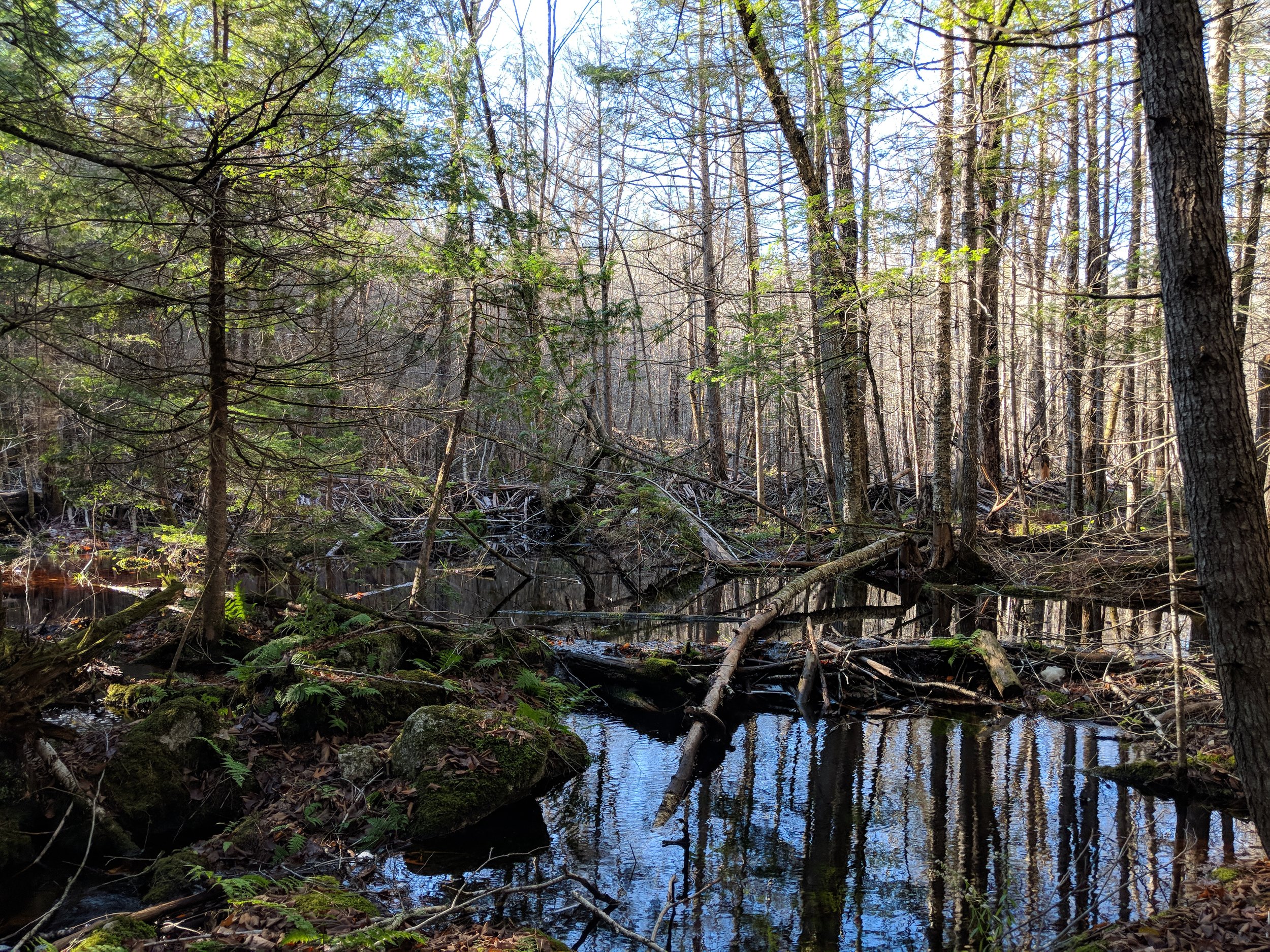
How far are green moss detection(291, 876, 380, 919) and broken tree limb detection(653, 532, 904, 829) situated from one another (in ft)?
7.09

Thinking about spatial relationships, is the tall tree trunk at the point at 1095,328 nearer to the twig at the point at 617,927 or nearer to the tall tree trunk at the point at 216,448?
the twig at the point at 617,927

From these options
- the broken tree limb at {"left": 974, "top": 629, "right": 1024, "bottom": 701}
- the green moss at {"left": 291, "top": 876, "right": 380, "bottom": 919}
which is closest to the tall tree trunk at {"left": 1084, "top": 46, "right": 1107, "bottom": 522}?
the broken tree limb at {"left": 974, "top": 629, "right": 1024, "bottom": 701}

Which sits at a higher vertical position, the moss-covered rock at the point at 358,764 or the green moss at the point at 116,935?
the green moss at the point at 116,935

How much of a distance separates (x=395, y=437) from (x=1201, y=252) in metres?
15.0

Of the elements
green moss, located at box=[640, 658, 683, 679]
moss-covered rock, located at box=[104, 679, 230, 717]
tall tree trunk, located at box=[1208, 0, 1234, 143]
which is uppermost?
tall tree trunk, located at box=[1208, 0, 1234, 143]

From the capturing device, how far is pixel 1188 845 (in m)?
5.34

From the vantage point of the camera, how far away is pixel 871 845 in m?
5.61

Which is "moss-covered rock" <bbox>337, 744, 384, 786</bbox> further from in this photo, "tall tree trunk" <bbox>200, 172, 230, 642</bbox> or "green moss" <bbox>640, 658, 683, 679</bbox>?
"green moss" <bbox>640, 658, 683, 679</bbox>

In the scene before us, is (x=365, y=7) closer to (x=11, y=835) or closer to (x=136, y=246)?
(x=136, y=246)

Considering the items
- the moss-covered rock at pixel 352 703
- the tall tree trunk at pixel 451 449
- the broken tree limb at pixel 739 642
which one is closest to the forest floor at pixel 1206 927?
the broken tree limb at pixel 739 642

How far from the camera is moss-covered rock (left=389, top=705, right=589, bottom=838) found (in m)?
5.84

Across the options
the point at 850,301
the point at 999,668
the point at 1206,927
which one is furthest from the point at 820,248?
the point at 1206,927

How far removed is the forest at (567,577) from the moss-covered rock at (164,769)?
0.11ft

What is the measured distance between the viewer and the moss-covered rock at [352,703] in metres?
6.76
